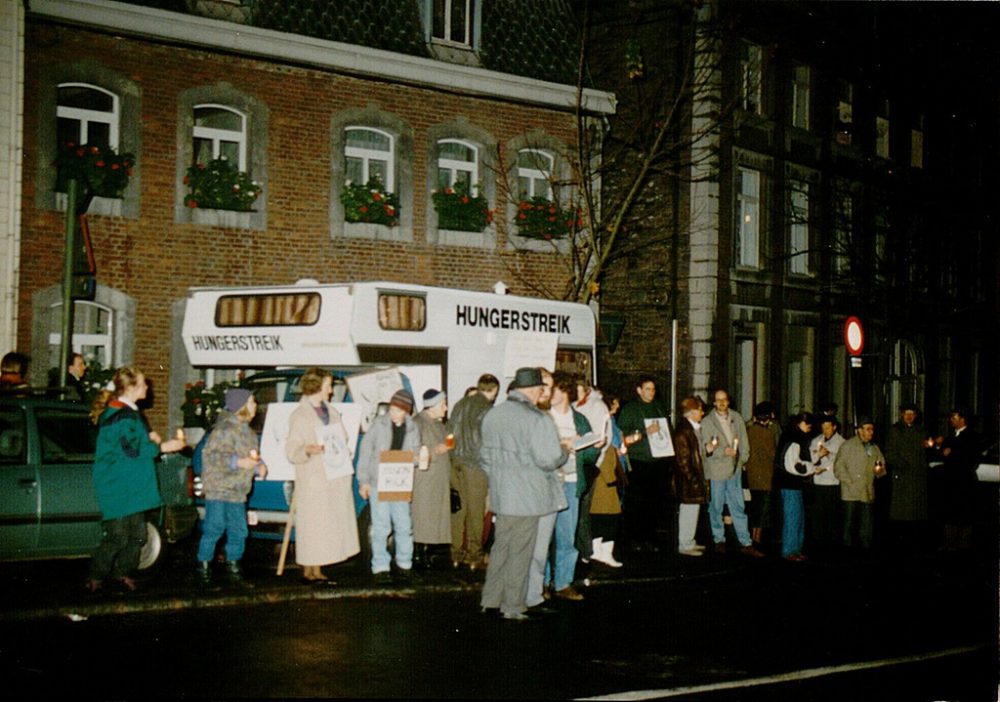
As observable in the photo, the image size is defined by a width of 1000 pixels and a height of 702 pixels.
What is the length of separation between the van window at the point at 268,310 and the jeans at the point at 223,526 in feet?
7.49

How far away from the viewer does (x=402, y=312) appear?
43.9 ft

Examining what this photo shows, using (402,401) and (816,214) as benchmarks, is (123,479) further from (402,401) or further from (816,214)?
(816,214)

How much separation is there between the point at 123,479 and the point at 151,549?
72.0 inches

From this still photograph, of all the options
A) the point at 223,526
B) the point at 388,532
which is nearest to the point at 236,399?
the point at 223,526

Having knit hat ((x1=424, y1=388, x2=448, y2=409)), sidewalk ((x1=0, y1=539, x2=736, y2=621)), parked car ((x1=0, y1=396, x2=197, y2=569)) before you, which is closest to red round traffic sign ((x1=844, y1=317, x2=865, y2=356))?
sidewalk ((x1=0, y1=539, x2=736, y2=621))

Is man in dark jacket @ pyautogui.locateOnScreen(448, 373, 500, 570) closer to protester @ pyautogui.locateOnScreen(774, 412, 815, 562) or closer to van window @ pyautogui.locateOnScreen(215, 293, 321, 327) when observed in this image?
van window @ pyautogui.locateOnScreen(215, 293, 321, 327)

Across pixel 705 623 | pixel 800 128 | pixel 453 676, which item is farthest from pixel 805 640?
pixel 800 128

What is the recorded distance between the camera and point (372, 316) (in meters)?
13.0

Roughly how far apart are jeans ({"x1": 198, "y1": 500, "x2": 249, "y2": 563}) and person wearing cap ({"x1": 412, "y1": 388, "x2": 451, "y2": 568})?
6.18 ft

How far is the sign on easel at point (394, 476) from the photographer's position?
1231cm

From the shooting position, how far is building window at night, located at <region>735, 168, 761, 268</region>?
87.5 ft

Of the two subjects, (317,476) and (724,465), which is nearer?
(317,476)

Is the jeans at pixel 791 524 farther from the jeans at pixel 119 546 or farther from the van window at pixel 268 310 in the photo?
the jeans at pixel 119 546

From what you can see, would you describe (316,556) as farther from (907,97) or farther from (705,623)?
(907,97)
